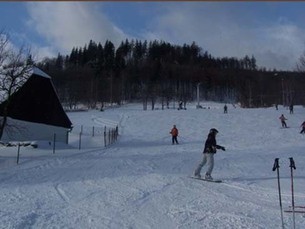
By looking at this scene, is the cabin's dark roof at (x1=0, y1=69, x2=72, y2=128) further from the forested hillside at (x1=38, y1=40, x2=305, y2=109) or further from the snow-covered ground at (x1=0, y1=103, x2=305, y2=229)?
the forested hillside at (x1=38, y1=40, x2=305, y2=109)

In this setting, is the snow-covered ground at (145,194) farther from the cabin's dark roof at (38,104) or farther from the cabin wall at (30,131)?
the cabin's dark roof at (38,104)

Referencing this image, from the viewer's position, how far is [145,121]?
195 ft

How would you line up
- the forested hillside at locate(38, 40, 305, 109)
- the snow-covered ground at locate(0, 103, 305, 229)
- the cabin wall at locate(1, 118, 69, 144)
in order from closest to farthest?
the snow-covered ground at locate(0, 103, 305, 229) < the cabin wall at locate(1, 118, 69, 144) < the forested hillside at locate(38, 40, 305, 109)

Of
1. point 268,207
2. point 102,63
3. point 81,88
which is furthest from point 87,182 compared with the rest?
point 102,63

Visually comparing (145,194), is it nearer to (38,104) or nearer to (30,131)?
(30,131)

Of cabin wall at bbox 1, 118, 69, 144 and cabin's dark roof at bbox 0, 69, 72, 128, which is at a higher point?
cabin's dark roof at bbox 0, 69, 72, 128

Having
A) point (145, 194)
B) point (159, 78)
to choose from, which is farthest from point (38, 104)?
point (159, 78)

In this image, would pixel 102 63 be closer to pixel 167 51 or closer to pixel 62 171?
pixel 167 51

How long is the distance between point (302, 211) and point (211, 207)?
2002 millimetres

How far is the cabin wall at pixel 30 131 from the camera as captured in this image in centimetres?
3634

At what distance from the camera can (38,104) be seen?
1565 inches

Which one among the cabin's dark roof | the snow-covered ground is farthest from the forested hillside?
the snow-covered ground

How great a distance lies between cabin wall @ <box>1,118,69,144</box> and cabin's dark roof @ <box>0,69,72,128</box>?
360mm

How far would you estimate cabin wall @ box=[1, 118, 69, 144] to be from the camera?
119ft
